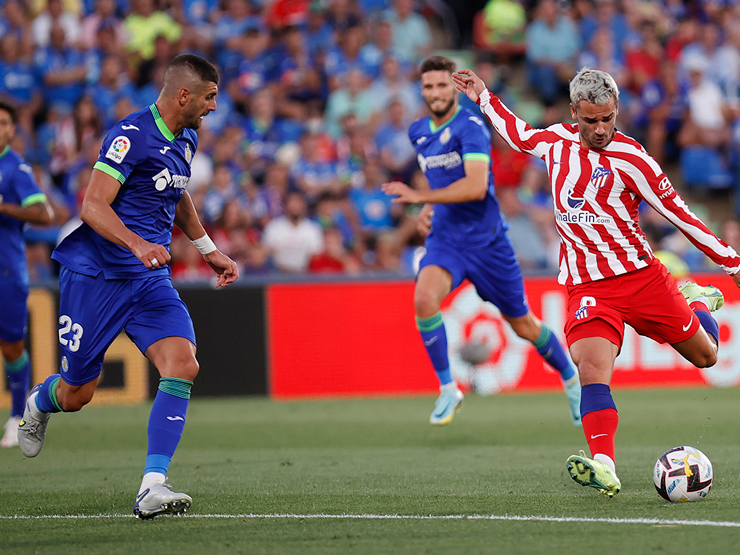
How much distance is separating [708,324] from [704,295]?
0.35 metres

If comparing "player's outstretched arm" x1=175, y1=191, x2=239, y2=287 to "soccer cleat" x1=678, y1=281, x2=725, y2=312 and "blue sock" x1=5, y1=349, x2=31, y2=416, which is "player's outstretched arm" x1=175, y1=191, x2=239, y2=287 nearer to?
"soccer cleat" x1=678, y1=281, x2=725, y2=312

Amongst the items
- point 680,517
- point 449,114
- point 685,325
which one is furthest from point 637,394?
point 680,517

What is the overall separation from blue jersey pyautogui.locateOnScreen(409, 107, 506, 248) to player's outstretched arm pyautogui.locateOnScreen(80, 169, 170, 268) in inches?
137

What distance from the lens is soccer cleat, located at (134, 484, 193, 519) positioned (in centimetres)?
495

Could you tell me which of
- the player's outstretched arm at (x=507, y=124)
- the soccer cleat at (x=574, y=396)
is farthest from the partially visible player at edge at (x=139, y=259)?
the soccer cleat at (x=574, y=396)

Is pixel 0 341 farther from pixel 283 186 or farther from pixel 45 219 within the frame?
pixel 283 186

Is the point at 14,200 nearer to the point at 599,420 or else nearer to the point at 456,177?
the point at 456,177

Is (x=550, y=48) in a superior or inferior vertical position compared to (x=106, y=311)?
superior

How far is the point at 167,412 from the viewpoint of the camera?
206 inches

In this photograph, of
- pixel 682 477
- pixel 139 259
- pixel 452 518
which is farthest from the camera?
pixel 139 259

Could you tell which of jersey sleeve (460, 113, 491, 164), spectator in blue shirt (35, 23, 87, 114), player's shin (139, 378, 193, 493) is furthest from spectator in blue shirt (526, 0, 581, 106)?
player's shin (139, 378, 193, 493)

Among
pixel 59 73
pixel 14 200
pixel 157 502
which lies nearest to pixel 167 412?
pixel 157 502

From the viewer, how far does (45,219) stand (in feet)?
27.3

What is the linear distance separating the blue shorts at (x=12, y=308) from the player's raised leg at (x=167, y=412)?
349 centimetres
